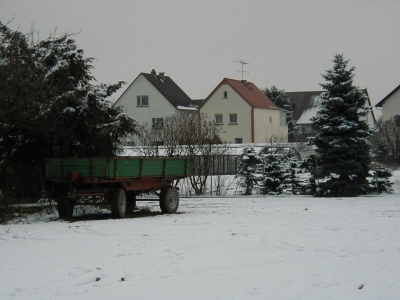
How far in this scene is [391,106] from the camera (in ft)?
203

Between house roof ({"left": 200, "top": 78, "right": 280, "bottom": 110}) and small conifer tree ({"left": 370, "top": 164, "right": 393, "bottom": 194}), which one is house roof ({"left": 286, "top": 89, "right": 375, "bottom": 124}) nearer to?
house roof ({"left": 200, "top": 78, "right": 280, "bottom": 110})

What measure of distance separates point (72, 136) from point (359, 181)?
41.6 ft

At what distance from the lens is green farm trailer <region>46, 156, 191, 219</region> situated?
18812 millimetres

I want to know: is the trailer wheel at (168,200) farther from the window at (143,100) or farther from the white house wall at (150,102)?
the window at (143,100)

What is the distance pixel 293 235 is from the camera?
1495cm

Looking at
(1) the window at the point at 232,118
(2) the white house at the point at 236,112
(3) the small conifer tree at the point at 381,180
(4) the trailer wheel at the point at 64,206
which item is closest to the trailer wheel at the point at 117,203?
(4) the trailer wheel at the point at 64,206

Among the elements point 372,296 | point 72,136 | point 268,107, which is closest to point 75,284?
point 372,296

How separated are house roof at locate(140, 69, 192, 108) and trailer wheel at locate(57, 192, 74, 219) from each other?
4453 centimetres

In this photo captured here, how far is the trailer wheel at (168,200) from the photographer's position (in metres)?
21.4

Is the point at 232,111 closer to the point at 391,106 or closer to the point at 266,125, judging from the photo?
the point at 266,125

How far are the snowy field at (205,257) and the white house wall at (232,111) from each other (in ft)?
142

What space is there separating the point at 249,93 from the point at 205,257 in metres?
54.7

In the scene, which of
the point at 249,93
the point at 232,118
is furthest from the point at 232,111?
the point at 249,93

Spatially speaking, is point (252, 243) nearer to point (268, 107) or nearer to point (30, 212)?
point (30, 212)
